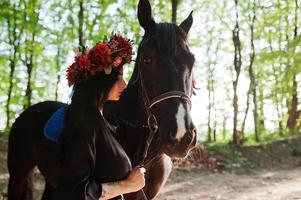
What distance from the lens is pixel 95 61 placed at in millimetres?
2051

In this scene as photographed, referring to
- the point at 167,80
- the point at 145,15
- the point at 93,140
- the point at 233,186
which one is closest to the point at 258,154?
the point at 233,186

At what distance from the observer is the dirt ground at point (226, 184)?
8.34 meters

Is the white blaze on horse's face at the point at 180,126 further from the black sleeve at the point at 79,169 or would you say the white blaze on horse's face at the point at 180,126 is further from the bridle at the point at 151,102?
the black sleeve at the point at 79,169

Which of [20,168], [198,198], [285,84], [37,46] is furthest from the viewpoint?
[285,84]

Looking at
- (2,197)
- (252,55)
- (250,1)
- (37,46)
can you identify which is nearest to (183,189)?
(2,197)

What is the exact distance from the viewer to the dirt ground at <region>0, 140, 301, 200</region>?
8336mm

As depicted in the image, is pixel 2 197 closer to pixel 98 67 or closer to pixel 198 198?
pixel 198 198

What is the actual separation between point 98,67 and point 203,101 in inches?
774

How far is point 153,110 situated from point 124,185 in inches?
27.6

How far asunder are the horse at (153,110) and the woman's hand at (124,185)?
33cm

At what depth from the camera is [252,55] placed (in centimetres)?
1752

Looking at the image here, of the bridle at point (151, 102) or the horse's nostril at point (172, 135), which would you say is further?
the bridle at point (151, 102)

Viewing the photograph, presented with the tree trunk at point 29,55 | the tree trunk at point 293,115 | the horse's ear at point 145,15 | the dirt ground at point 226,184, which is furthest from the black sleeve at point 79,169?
the tree trunk at point 293,115

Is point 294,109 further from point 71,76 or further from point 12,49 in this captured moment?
point 71,76
